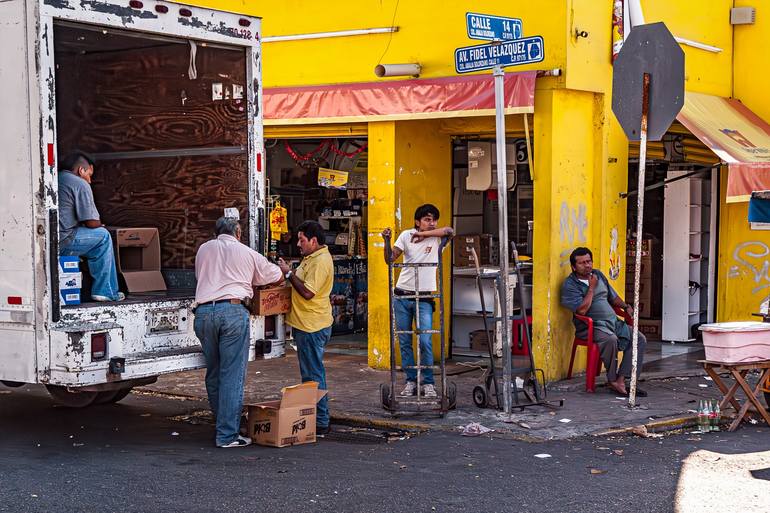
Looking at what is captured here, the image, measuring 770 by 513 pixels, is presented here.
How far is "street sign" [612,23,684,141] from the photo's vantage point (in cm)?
923

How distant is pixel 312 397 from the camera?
27.8 ft

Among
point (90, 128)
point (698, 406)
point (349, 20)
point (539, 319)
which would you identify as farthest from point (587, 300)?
point (90, 128)

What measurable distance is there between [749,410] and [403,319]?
10.1 feet

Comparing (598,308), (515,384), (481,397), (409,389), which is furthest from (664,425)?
(409,389)

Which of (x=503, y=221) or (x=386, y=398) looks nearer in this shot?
(x=503, y=221)

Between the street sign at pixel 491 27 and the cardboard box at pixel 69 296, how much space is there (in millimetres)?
3602

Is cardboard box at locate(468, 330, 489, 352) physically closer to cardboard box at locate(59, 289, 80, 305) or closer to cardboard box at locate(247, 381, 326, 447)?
cardboard box at locate(247, 381, 326, 447)

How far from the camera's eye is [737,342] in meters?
8.93

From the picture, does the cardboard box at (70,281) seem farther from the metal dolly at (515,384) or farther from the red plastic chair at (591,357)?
the red plastic chair at (591,357)

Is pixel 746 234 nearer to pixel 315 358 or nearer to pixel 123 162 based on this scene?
pixel 315 358

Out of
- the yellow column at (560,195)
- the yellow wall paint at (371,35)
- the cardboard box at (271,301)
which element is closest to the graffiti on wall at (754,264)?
the yellow column at (560,195)

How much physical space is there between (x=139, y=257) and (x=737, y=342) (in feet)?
16.4

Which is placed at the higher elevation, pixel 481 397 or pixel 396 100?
pixel 396 100

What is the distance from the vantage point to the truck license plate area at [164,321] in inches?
319
